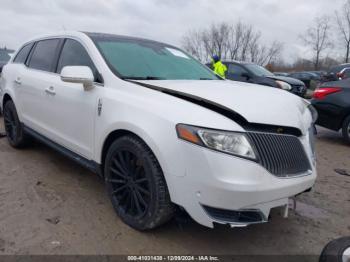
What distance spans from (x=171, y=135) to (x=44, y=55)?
277 centimetres

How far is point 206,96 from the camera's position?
102 inches

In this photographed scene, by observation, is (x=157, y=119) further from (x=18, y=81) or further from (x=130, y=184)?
(x=18, y=81)

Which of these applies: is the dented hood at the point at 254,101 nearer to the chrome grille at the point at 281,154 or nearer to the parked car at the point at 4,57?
the chrome grille at the point at 281,154

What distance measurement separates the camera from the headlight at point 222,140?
2.22m

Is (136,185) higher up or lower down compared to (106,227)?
higher up

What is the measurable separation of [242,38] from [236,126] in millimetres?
57751

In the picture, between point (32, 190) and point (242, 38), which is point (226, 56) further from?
point (32, 190)

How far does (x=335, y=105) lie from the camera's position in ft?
21.0

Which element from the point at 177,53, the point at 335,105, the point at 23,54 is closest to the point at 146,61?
the point at 177,53

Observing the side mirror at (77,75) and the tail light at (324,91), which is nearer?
the side mirror at (77,75)

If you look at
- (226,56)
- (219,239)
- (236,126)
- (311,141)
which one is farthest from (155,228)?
(226,56)

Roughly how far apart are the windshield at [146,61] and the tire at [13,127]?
219cm

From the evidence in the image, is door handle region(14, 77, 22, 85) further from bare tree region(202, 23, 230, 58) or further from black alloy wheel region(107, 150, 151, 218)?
bare tree region(202, 23, 230, 58)

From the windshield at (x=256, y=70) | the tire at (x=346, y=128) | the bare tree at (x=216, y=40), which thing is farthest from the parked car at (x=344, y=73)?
the bare tree at (x=216, y=40)
